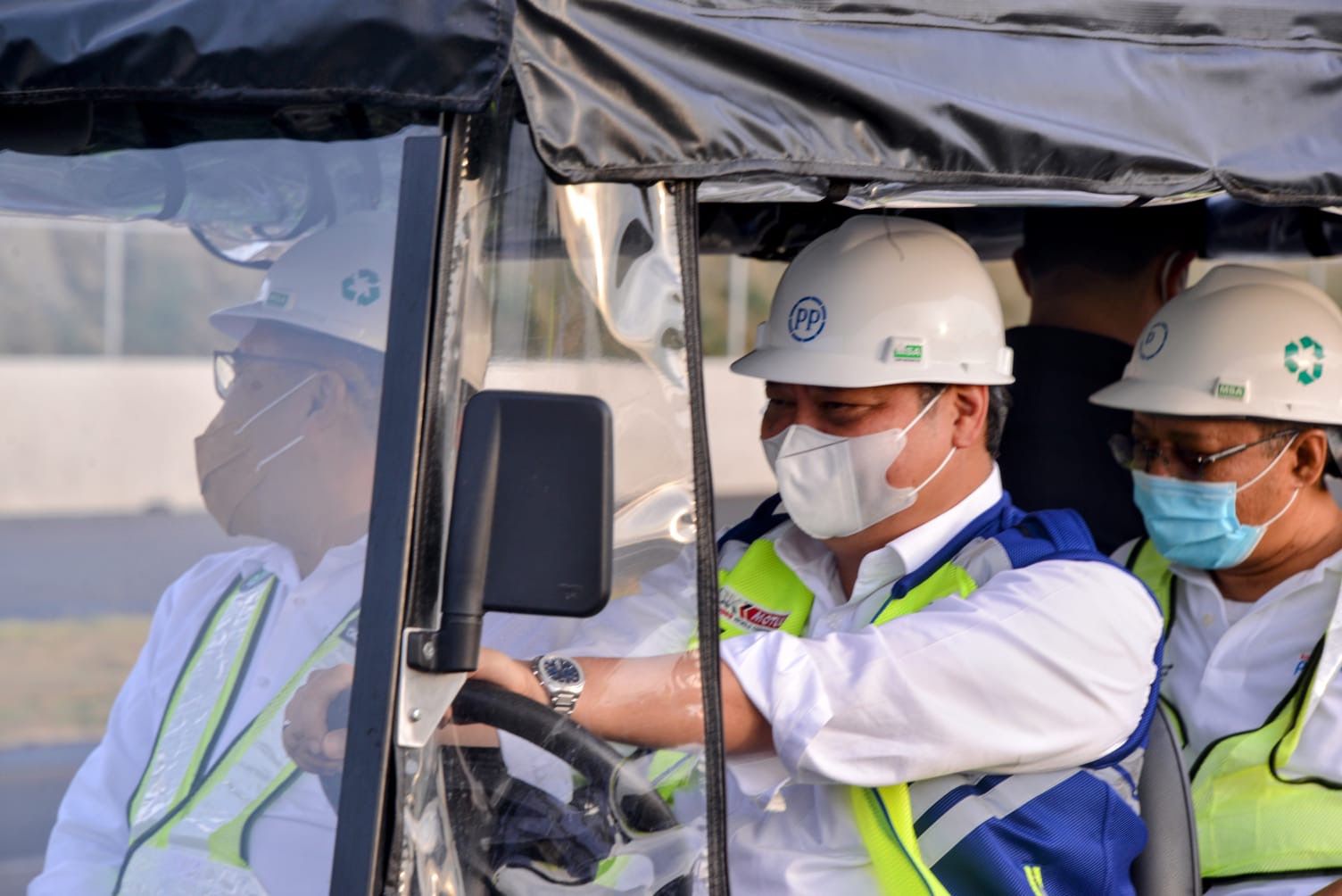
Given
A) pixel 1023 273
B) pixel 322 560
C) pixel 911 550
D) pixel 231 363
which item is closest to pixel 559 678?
pixel 322 560

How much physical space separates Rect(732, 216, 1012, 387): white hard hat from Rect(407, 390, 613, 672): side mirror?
3.80 feet

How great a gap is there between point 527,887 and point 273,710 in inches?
13.2

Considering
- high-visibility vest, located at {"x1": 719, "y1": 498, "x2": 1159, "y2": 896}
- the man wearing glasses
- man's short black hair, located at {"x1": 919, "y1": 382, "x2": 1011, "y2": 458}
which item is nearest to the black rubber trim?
the man wearing glasses

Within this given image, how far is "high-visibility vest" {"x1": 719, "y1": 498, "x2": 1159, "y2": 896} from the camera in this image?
2.33m

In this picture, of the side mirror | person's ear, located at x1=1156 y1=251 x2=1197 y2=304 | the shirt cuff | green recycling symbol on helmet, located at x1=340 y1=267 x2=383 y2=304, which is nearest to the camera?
the side mirror

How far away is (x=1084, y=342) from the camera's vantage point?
148 inches

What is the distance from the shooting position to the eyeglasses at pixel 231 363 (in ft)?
5.81

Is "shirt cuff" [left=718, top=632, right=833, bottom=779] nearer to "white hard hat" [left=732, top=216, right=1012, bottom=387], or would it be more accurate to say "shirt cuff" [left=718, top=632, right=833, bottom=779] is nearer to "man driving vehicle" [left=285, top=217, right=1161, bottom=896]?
"man driving vehicle" [left=285, top=217, right=1161, bottom=896]

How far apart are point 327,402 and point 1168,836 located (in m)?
1.51

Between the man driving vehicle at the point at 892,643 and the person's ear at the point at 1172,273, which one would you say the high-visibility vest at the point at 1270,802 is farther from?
the person's ear at the point at 1172,273

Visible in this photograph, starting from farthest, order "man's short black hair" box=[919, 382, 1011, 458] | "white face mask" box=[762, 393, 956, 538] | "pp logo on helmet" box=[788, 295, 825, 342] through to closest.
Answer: "man's short black hair" box=[919, 382, 1011, 458]
"pp logo on helmet" box=[788, 295, 825, 342]
"white face mask" box=[762, 393, 956, 538]

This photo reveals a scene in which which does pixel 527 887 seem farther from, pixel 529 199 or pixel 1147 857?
pixel 1147 857

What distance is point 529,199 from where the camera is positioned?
176 cm

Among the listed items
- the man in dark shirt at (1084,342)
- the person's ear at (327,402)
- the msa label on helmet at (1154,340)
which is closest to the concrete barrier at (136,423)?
the person's ear at (327,402)
